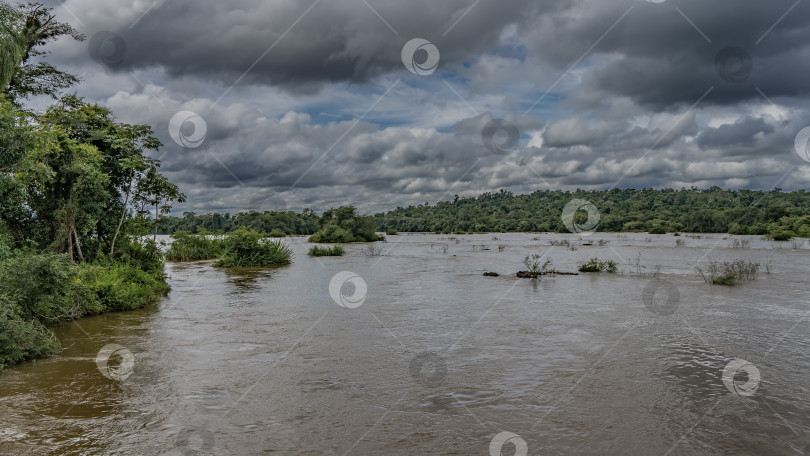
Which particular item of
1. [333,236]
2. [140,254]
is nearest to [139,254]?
[140,254]

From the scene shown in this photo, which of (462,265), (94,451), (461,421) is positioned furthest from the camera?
(462,265)

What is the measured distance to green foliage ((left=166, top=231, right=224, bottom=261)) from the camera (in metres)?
34.1

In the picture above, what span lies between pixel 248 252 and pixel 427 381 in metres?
25.4

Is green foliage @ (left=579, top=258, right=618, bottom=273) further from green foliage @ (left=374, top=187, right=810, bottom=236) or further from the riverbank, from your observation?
green foliage @ (left=374, top=187, right=810, bottom=236)

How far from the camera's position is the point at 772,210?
2653 inches

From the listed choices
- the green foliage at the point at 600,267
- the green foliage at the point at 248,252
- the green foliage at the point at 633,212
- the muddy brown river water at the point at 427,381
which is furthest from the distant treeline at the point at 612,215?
the muddy brown river water at the point at 427,381

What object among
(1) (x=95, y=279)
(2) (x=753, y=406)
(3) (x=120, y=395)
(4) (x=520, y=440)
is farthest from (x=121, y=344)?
(2) (x=753, y=406)

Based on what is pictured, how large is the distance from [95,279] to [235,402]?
9.13 metres

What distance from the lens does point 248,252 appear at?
30438mm

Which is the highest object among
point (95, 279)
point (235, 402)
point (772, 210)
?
point (772, 210)

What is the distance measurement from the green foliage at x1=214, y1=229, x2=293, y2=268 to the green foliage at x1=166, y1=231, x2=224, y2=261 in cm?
586

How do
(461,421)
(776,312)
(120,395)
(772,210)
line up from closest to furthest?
(461,421), (120,395), (776,312), (772,210)

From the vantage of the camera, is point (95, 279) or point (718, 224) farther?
point (718, 224)

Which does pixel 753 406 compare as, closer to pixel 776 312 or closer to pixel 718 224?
pixel 776 312
